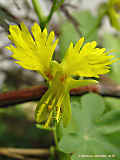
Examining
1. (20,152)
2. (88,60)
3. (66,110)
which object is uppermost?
(88,60)

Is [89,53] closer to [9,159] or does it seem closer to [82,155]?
[82,155]

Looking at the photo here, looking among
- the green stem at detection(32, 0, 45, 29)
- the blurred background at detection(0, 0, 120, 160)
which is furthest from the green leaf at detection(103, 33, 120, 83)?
the green stem at detection(32, 0, 45, 29)

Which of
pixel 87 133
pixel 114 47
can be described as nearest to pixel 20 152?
pixel 87 133

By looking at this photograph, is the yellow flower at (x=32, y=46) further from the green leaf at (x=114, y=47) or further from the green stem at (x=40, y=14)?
the green leaf at (x=114, y=47)

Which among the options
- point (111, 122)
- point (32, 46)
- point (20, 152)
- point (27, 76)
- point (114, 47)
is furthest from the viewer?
point (114, 47)

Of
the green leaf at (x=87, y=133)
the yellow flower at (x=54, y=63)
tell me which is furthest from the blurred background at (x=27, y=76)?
the yellow flower at (x=54, y=63)

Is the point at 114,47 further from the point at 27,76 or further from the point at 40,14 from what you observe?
the point at 40,14
